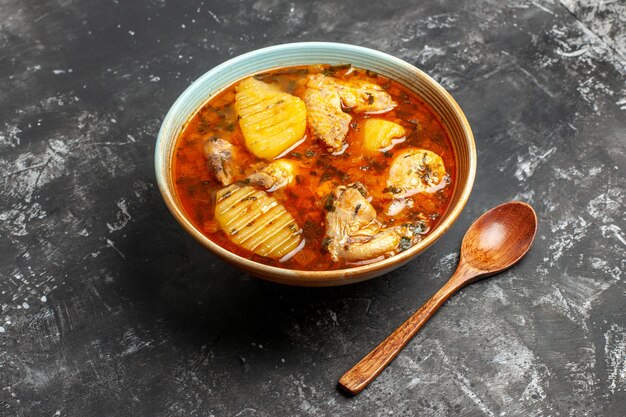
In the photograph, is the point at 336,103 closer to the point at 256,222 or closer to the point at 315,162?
the point at 315,162

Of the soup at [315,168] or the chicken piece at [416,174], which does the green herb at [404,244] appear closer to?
the soup at [315,168]

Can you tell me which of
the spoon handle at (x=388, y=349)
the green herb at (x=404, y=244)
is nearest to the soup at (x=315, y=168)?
the green herb at (x=404, y=244)

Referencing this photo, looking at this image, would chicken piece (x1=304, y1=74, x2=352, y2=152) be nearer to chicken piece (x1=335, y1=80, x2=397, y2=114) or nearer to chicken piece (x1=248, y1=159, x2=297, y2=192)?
chicken piece (x1=335, y1=80, x2=397, y2=114)

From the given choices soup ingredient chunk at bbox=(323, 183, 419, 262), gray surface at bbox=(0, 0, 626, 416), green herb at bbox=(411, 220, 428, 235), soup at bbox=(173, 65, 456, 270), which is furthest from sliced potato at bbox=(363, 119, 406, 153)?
gray surface at bbox=(0, 0, 626, 416)

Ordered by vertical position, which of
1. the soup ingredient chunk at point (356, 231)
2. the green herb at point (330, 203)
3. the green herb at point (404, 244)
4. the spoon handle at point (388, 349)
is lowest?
the spoon handle at point (388, 349)

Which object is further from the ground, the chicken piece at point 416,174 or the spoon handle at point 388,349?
the chicken piece at point 416,174

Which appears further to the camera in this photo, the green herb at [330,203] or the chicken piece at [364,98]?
the chicken piece at [364,98]
